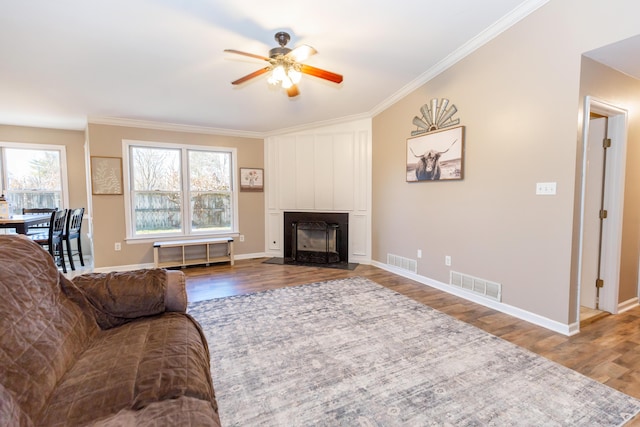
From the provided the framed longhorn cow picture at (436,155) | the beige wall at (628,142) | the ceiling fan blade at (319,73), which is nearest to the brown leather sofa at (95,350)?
the ceiling fan blade at (319,73)

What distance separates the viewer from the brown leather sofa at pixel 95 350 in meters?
0.93

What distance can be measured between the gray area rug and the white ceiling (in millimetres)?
2588

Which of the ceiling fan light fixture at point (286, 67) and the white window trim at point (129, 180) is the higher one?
the ceiling fan light fixture at point (286, 67)

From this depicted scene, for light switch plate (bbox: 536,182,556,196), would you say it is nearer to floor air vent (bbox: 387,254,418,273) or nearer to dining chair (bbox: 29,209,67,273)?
floor air vent (bbox: 387,254,418,273)

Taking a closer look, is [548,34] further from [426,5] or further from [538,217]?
[538,217]

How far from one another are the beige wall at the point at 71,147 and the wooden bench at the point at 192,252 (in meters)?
2.26

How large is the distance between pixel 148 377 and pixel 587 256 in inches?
152

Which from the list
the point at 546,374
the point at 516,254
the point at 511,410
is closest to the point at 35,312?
the point at 511,410

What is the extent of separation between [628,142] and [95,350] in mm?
4489

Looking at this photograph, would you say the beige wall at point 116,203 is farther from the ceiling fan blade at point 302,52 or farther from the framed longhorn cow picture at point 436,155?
the ceiling fan blade at point 302,52

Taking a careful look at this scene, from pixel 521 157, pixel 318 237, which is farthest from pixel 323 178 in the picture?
pixel 521 157

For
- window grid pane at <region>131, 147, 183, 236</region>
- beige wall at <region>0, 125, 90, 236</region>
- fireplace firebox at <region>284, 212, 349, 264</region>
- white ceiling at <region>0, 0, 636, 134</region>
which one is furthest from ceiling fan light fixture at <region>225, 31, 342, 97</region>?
beige wall at <region>0, 125, 90, 236</region>

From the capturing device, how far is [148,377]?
1096mm

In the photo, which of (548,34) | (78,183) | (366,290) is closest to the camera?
(548,34)
